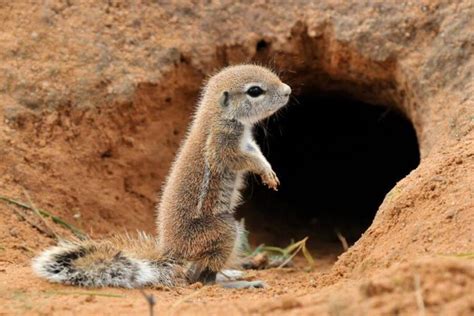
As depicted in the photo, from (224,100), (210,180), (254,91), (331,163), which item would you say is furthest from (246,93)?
(331,163)

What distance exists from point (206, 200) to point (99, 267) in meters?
1.22

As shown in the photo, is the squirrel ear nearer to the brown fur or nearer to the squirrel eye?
the brown fur

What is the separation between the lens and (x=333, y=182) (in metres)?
12.0

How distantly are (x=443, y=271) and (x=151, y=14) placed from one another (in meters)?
5.27

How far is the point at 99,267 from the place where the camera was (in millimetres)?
5902

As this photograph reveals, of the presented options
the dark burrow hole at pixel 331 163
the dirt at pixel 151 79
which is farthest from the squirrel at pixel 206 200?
the dark burrow hole at pixel 331 163

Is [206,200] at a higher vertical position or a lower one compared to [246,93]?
lower

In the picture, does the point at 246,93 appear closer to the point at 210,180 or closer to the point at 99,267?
the point at 210,180

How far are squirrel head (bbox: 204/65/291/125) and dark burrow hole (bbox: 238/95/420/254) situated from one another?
126 inches

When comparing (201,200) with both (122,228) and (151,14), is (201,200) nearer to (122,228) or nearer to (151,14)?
→ (122,228)

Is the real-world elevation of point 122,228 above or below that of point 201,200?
below

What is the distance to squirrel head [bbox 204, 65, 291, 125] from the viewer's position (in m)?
7.21

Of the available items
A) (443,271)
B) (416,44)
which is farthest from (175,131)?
(443,271)

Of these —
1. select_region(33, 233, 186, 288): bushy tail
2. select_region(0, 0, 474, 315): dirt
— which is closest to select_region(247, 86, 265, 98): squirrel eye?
select_region(0, 0, 474, 315): dirt
